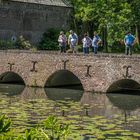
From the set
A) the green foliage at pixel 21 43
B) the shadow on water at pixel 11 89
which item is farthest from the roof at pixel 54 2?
the shadow on water at pixel 11 89

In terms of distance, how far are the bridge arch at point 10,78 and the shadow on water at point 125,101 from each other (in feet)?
26.5

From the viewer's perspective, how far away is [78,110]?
17.8 metres

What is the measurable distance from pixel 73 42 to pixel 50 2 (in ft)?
52.5

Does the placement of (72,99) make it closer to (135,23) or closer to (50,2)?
(135,23)

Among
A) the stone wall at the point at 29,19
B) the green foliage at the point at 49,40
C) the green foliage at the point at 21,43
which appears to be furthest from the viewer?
the green foliage at the point at 49,40

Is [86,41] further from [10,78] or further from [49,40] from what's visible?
[49,40]

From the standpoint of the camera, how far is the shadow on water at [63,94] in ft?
72.0

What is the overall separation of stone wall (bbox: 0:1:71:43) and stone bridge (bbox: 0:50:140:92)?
9.34 metres

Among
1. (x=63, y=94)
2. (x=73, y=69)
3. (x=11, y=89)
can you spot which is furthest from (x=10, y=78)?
(x=63, y=94)

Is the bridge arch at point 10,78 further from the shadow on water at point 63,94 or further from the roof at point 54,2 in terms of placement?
the roof at point 54,2

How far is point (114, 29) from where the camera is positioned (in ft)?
122

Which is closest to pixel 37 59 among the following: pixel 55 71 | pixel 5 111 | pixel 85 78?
pixel 55 71

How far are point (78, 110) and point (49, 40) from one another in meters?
23.3

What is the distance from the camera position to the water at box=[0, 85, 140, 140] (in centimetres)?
1325
